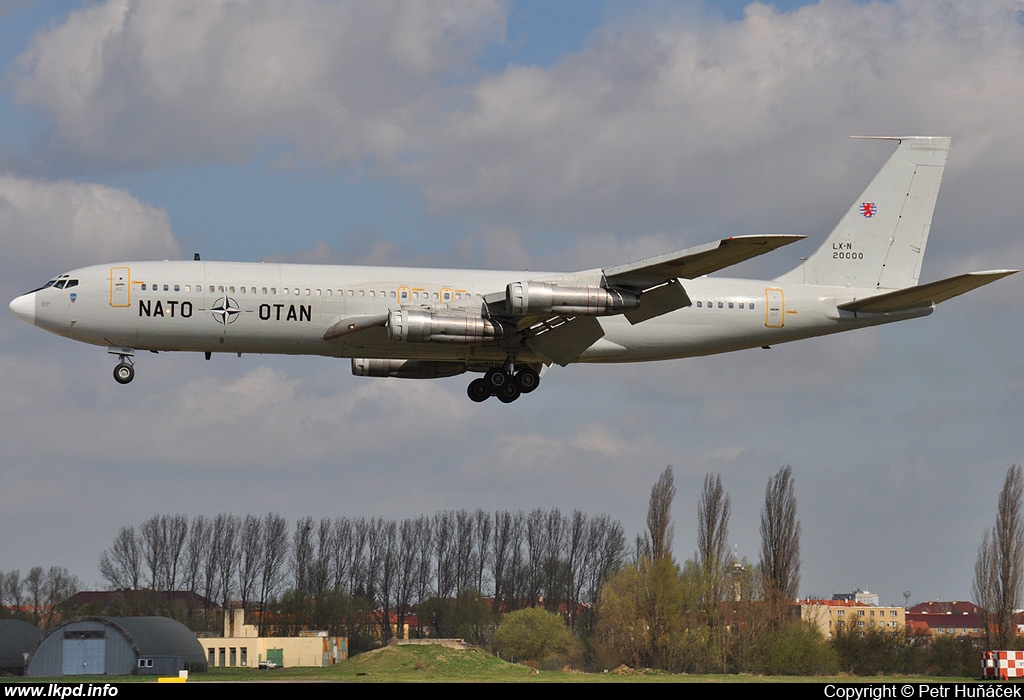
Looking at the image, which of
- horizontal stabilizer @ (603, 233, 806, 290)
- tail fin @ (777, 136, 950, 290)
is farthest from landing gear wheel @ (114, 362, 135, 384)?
tail fin @ (777, 136, 950, 290)

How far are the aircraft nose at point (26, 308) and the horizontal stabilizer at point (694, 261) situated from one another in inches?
724

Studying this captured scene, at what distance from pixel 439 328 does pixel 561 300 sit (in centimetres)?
394

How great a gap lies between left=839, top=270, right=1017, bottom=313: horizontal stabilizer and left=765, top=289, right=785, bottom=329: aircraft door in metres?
2.18

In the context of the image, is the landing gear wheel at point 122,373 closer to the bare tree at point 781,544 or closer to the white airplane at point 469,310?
the white airplane at point 469,310

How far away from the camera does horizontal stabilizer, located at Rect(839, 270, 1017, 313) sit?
4091cm

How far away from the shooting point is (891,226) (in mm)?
49375

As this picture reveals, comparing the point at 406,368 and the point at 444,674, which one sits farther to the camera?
the point at 406,368

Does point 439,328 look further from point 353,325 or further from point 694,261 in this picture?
point 694,261

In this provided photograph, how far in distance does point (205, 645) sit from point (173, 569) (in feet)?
48.8

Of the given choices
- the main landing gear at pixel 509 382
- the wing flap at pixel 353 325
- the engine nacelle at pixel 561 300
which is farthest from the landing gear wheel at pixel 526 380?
the wing flap at pixel 353 325

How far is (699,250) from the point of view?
129 feet

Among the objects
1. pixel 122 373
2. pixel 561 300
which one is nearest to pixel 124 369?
pixel 122 373
